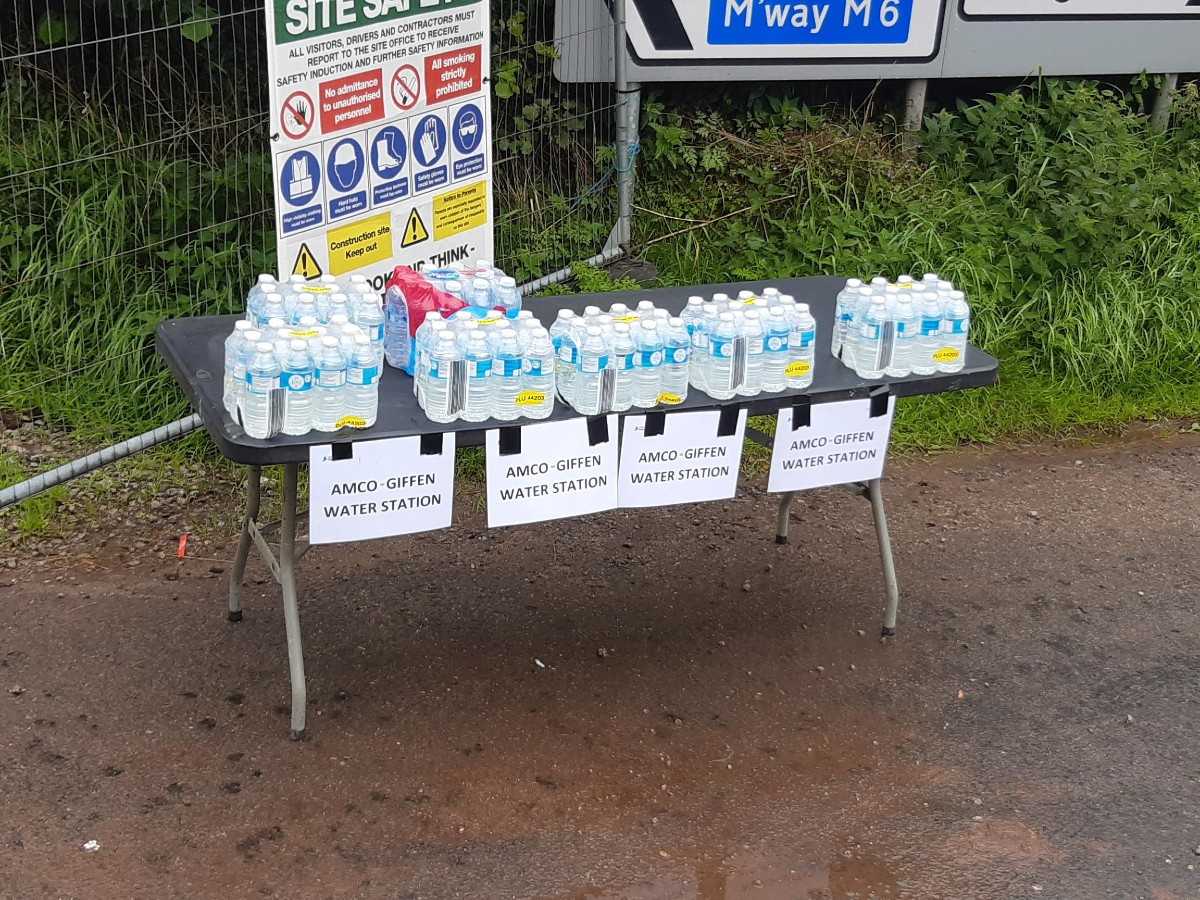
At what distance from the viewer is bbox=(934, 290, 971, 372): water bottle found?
165 inches

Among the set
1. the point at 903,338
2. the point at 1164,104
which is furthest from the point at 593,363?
the point at 1164,104

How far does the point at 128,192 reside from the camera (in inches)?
237

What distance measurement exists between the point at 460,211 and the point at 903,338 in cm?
217

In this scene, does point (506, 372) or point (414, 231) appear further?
point (414, 231)

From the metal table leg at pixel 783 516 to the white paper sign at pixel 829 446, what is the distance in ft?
2.65

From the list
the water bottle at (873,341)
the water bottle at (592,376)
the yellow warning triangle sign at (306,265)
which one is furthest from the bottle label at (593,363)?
the yellow warning triangle sign at (306,265)

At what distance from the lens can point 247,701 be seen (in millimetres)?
4227

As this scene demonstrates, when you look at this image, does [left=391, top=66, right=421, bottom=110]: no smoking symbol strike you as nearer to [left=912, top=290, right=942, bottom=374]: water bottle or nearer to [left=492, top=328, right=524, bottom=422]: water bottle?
[left=492, top=328, right=524, bottom=422]: water bottle

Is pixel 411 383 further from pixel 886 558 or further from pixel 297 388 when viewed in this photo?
pixel 886 558

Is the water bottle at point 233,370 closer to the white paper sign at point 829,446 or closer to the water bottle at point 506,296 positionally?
the water bottle at point 506,296

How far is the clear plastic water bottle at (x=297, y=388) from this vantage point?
3469mm

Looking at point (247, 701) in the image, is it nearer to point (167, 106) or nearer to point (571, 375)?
point (571, 375)

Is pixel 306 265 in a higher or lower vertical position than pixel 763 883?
higher

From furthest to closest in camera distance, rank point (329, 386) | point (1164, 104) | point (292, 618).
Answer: point (1164, 104)
point (292, 618)
point (329, 386)
